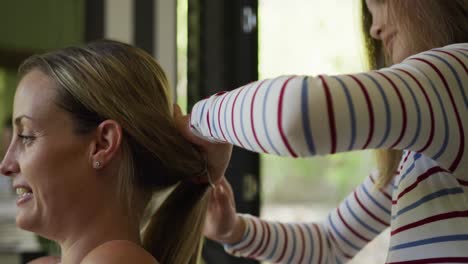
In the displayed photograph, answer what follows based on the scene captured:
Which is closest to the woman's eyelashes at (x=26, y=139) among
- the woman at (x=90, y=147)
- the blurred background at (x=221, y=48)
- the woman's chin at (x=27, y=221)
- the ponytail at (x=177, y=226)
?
the woman at (x=90, y=147)

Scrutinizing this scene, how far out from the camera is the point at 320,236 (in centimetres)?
118

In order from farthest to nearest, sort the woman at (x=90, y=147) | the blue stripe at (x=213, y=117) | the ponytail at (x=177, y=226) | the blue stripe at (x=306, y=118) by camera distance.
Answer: the ponytail at (x=177, y=226), the woman at (x=90, y=147), the blue stripe at (x=213, y=117), the blue stripe at (x=306, y=118)

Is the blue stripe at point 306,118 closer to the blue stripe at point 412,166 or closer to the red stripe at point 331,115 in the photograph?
the red stripe at point 331,115

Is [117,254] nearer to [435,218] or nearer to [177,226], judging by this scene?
[177,226]

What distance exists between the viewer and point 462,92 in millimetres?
649

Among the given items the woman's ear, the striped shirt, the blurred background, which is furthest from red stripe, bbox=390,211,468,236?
the blurred background

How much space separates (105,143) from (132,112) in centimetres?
6

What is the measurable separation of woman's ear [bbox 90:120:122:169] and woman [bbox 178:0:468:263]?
146mm

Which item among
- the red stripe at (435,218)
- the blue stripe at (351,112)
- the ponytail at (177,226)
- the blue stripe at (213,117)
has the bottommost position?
the ponytail at (177,226)

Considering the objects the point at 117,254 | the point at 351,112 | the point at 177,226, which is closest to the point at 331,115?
the point at 351,112

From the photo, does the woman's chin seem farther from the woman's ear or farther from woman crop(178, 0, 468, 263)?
woman crop(178, 0, 468, 263)

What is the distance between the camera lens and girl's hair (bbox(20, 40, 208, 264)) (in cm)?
90

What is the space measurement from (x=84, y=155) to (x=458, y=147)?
0.54 m

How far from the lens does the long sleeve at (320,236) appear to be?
3.70ft
